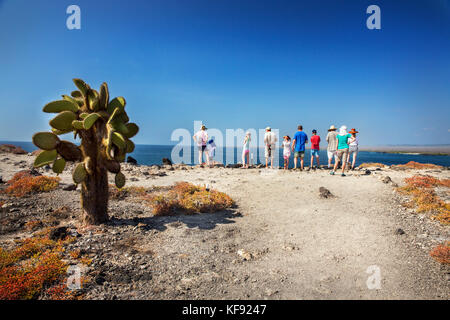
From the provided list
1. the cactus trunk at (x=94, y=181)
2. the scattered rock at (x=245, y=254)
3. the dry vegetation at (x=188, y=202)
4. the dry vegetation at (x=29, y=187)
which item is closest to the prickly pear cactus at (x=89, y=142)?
the cactus trunk at (x=94, y=181)

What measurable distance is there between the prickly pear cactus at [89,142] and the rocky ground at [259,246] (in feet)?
3.24

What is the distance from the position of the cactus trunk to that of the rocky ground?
1.32 ft

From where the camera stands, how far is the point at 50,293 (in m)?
3.65

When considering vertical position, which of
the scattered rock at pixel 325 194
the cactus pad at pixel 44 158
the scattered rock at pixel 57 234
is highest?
the cactus pad at pixel 44 158

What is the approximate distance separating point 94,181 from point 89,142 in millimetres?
1099

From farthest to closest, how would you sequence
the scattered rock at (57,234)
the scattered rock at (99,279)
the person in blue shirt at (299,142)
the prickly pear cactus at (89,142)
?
the person in blue shirt at (299,142) → the prickly pear cactus at (89,142) → the scattered rock at (57,234) → the scattered rock at (99,279)

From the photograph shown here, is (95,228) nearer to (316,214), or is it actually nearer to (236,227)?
(236,227)

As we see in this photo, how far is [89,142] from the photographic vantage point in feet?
19.7

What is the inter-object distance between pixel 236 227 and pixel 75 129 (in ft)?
18.1

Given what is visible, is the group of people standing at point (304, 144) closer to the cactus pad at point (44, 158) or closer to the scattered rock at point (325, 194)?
the scattered rock at point (325, 194)

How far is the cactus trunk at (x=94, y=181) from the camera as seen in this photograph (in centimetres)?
600

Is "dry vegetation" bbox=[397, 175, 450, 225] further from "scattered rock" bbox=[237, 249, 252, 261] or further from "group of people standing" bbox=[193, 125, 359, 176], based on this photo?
"scattered rock" bbox=[237, 249, 252, 261]

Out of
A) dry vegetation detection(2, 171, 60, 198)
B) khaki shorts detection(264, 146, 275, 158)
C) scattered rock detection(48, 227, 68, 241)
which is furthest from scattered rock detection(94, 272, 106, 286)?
khaki shorts detection(264, 146, 275, 158)
